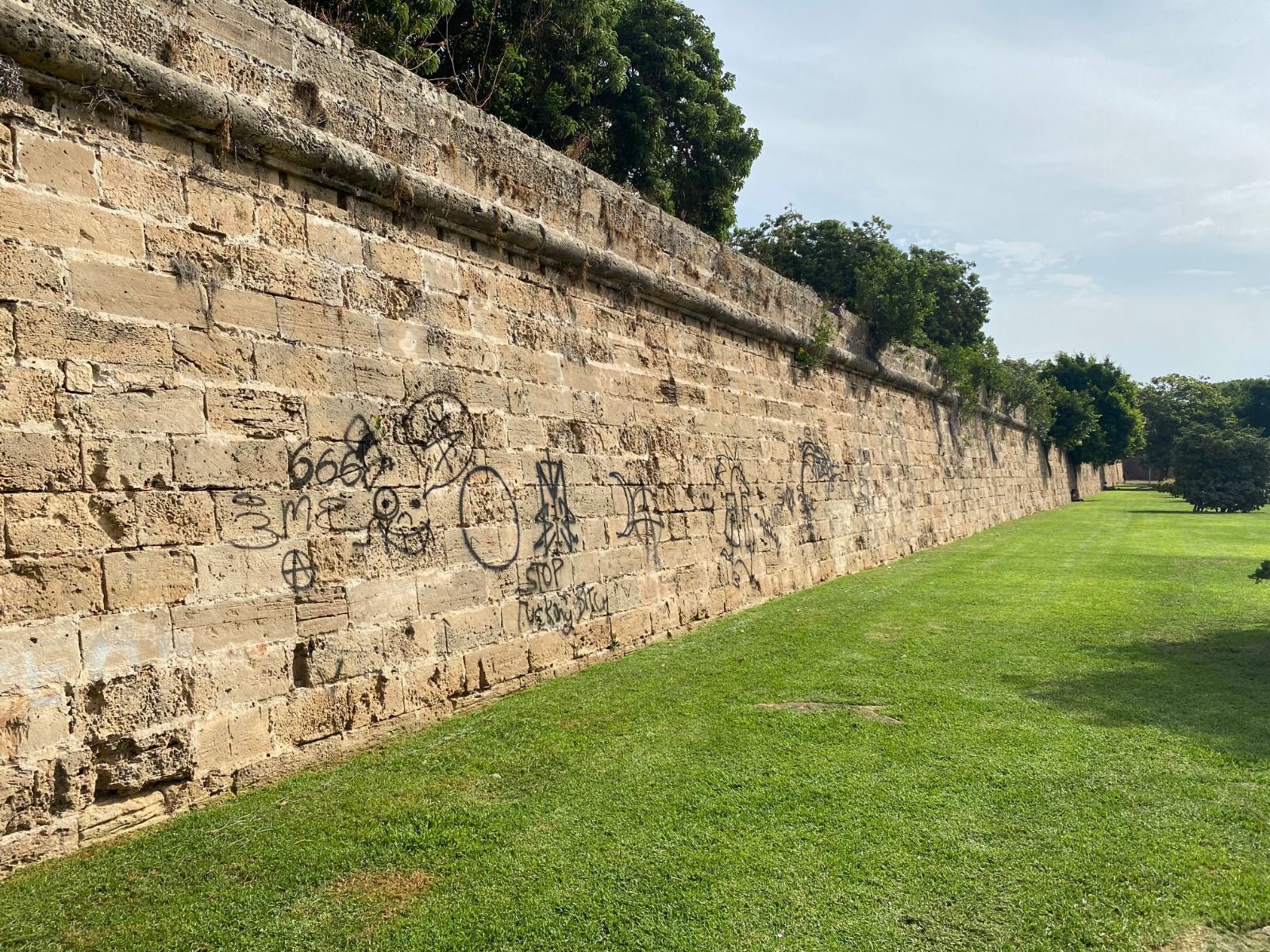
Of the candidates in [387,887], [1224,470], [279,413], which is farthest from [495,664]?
[1224,470]

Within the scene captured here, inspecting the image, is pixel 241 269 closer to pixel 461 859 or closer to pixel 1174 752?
pixel 461 859

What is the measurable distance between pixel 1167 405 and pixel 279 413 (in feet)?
189

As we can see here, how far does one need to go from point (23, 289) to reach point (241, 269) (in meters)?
0.97

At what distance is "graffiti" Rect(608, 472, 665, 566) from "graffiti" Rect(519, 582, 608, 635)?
0.60 meters

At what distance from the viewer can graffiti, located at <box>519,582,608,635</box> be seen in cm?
541

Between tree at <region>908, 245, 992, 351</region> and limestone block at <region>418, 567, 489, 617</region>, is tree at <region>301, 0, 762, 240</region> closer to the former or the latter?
limestone block at <region>418, 567, 489, 617</region>

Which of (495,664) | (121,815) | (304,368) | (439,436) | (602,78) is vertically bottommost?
(121,815)

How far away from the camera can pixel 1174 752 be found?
384 cm

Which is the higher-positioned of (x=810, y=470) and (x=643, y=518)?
(x=810, y=470)

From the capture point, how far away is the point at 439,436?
16.1 ft

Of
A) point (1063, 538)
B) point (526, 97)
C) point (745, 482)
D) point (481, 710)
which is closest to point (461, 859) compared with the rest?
point (481, 710)

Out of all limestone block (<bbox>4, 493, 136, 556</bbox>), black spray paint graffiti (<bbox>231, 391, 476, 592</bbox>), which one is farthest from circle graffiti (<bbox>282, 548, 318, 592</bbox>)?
limestone block (<bbox>4, 493, 136, 556</bbox>)

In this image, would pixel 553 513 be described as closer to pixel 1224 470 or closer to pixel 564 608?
pixel 564 608

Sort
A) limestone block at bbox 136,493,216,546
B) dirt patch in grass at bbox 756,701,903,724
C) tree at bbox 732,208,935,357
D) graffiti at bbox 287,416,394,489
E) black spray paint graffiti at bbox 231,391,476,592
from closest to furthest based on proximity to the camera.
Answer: limestone block at bbox 136,493,216,546 → black spray paint graffiti at bbox 231,391,476,592 → graffiti at bbox 287,416,394,489 → dirt patch in grass at bbox 756,701,903,724 → tree at bbox 732,208,935,357
